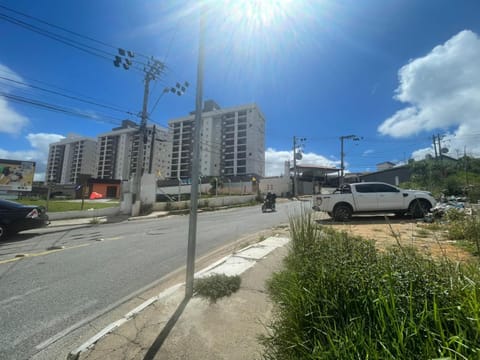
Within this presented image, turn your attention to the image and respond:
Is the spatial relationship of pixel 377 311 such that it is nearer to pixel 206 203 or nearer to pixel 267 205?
pixel 267 205

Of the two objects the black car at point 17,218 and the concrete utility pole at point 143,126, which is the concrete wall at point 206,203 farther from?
the black car at point 17,218

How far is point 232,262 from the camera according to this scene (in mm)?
4496

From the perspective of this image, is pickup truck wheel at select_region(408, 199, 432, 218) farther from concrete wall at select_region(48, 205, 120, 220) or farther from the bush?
concrete wall at select_region(48, 205, 120, 220)

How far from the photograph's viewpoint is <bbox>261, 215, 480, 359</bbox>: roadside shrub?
1.25 m

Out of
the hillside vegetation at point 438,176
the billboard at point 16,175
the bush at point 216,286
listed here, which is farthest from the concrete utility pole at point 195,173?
the billboard at point 16,175

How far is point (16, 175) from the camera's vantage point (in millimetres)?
15664

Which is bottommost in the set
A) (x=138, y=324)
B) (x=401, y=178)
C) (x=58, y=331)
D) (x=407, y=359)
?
(x=58, y=331)

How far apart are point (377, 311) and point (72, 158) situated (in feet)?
408

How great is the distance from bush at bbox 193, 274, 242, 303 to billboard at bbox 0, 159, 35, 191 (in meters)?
19.5

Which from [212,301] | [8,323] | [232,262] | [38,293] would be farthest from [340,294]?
[38,293]

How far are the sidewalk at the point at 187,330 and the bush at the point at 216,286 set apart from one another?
0.10 m

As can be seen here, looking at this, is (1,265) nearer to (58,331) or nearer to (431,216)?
(58,331)

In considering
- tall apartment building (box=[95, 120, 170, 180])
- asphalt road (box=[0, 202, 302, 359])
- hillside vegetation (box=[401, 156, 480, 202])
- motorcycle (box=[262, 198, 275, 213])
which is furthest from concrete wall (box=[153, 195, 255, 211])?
tall apartment building (box=[95, 120, 170, 180])

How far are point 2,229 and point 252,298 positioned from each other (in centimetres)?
952
